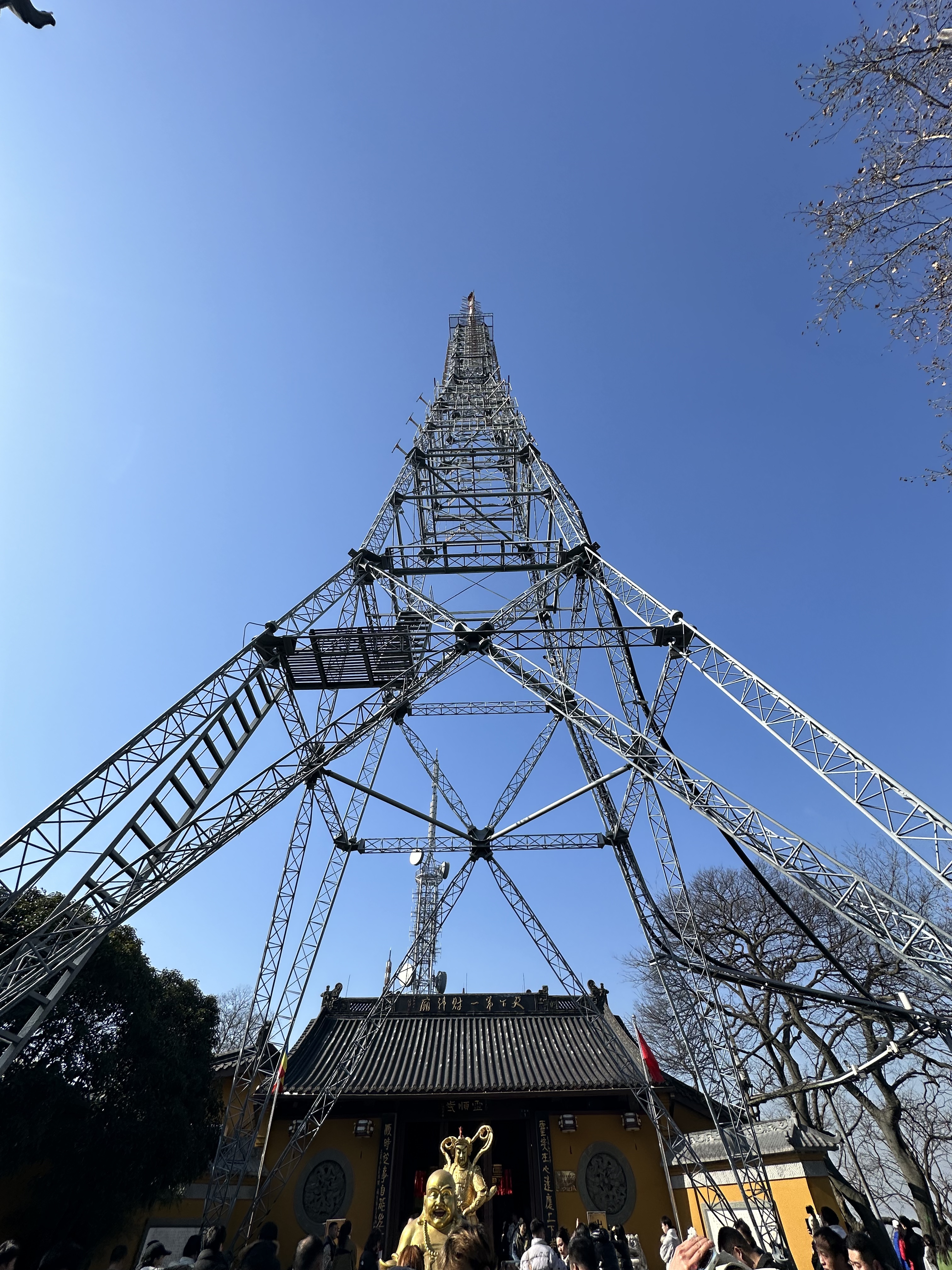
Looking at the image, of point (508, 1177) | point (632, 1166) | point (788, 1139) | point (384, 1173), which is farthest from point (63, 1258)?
point (508, 1177)

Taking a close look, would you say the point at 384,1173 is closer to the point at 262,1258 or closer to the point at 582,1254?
the point at 582,1254

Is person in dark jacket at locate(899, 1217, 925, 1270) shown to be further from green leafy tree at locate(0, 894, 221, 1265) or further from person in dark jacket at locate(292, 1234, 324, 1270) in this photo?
green leafy tree at locate(0, 894, 221, 1265)

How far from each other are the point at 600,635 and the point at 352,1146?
47.0 feet

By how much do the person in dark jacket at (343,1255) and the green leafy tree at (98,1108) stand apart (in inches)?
155

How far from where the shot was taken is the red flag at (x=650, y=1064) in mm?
16219

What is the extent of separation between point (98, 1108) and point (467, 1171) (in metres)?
6.40

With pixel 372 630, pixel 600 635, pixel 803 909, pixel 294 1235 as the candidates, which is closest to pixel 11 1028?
pixel 372 630

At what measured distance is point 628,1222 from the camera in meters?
15.5

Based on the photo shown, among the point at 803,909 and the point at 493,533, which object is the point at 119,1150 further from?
the point at 803,909

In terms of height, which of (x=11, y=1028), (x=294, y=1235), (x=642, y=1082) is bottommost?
(x=294, y=1235)

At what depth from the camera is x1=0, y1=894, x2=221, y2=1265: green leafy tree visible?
1023cm

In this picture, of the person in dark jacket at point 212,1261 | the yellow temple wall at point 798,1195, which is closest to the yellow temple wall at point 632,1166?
the yellow temple wall at point 798,1195

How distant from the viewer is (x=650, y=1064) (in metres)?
16.4

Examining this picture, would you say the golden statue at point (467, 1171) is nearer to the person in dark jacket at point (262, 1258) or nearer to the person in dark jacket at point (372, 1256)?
the person in dark jacket at point (372, 1256)
